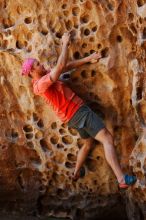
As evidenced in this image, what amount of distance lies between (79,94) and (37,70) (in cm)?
43

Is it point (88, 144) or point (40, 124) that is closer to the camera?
point (88, 144)

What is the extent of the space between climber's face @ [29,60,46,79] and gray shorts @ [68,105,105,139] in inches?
14.9

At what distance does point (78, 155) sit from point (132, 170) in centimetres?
46

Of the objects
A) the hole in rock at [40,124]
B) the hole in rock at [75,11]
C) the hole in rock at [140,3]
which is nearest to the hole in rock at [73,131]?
the hole in rock at [40,124]

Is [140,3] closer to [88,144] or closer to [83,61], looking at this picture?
[83,61]

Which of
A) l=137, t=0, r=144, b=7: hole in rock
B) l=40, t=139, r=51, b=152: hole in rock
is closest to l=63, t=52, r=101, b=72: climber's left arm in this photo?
l=137, t=0, r=144, b=7: hole in rock

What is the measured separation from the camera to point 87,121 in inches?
159

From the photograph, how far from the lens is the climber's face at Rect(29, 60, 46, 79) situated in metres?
3.96

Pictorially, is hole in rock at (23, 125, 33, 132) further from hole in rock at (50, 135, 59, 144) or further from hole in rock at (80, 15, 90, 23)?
hole in rock at (80, 15, 90, 23)

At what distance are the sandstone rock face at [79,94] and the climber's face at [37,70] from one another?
0.70ft

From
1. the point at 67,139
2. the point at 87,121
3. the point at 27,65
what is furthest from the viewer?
the point at 67,139

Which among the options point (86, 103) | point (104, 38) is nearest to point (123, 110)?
point (86, 103)

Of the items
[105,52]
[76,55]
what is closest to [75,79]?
[76,55]

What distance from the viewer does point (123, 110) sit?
4219 mm
